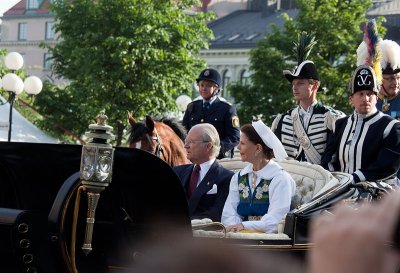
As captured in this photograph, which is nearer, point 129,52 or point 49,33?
point 129,52

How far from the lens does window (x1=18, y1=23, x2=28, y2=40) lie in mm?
92812

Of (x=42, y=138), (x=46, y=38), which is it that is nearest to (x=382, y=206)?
(x=42, y=138)

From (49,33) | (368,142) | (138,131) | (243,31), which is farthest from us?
(49,33)

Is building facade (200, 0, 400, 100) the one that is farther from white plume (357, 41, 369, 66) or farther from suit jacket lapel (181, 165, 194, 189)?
suit jacket lapel (181, 165, 194, 189)

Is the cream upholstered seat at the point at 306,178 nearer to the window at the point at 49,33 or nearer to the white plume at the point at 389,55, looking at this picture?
the white plume at the point at 389,55

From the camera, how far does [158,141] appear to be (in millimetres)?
7605

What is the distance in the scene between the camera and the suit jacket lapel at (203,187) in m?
6.06

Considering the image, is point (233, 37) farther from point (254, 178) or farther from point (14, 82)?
point (254, 178)

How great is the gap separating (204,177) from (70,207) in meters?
1.96

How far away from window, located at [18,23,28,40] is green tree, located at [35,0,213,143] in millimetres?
56534

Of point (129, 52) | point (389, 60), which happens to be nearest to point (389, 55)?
point (389, 60)

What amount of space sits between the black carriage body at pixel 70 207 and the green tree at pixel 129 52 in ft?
96.3

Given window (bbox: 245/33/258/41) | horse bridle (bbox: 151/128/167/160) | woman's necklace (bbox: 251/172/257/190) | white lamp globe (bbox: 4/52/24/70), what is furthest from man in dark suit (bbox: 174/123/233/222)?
window (bbox: 245/33/258/41)

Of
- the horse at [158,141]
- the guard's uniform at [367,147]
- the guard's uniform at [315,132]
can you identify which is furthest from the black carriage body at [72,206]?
the guard's uniform at [315,132]
